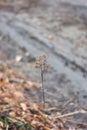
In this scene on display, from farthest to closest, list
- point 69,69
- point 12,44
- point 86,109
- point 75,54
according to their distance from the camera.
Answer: point 12,44, point 75,54, point 69,69, point 86,109

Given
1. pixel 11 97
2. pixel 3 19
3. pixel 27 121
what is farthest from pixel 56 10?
pixel 27 121

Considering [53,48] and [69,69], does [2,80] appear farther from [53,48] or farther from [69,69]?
[53,48]

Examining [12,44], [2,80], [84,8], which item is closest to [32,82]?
[2,80]

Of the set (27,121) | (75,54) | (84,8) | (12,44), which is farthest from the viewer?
(84,8)

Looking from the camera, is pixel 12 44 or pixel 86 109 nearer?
pixel 86 109

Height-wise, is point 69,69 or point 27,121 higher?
point 27,121

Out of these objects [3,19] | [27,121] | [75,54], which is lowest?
[3,19]
